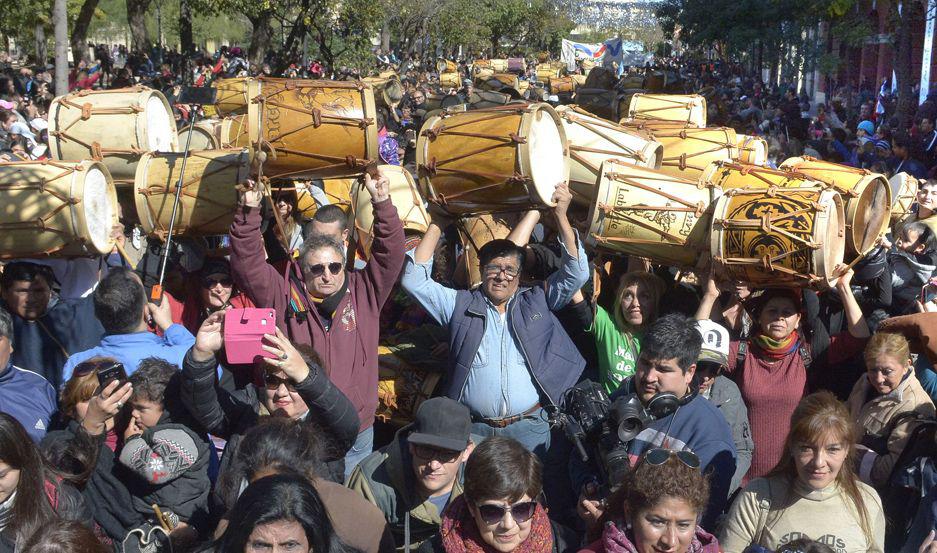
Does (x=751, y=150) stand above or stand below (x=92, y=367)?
above

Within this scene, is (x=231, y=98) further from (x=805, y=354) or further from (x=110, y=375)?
(x=805, y=354)

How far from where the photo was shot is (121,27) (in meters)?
58.4

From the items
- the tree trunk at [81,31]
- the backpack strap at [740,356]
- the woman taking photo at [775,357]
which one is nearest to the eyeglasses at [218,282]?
the woman taking photo at [775,357]

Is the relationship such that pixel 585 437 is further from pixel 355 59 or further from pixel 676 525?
pixel 355 59

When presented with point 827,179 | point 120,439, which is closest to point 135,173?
point 120,439

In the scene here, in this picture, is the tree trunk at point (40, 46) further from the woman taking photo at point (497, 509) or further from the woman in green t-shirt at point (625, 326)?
the woman taking photo at point (497, 509)

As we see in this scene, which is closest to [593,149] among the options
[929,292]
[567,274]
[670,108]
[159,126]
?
[567,274]

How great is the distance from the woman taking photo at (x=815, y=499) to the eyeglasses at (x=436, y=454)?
100cm

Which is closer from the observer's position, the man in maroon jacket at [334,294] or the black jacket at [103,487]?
the black jacket at [103,487]

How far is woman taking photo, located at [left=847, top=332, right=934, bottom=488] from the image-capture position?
411cm

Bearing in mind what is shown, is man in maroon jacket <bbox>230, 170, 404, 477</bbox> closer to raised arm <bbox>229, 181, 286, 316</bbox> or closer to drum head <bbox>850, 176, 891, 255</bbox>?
raised arm <bbox>229, 181, 286, 316</bbox>

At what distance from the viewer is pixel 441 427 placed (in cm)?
363

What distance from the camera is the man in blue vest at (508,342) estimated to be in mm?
4641

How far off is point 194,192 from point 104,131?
91 centimetres
